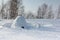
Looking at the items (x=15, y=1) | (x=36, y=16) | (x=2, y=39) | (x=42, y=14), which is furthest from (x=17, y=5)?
(x=2, y=39)

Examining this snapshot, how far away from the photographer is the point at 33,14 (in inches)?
1063

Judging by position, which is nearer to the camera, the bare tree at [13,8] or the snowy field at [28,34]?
the snowy field at [28,34]

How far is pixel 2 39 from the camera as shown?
513 cm

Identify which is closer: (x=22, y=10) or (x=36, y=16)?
(x=22, y=10)

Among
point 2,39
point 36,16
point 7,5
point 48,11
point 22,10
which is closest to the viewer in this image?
point 2,39

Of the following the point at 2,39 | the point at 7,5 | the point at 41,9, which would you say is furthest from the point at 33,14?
the point at 2,39

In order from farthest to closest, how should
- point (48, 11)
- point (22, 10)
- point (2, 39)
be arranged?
point (48, 11), point (22, 10), point (2, 39)

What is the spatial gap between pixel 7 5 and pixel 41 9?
9.00 m

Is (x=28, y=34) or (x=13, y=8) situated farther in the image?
(x=13, y=8)

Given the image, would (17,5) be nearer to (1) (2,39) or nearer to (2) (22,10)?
(2) (22,10)

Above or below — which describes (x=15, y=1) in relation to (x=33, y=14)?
above

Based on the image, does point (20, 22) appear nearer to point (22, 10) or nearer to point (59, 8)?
point (22, 10)

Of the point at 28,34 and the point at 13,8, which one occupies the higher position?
the point at 13,8

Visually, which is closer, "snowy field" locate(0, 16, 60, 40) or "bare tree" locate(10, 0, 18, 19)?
"snowy field" locate(0, 16, 60, 40)
